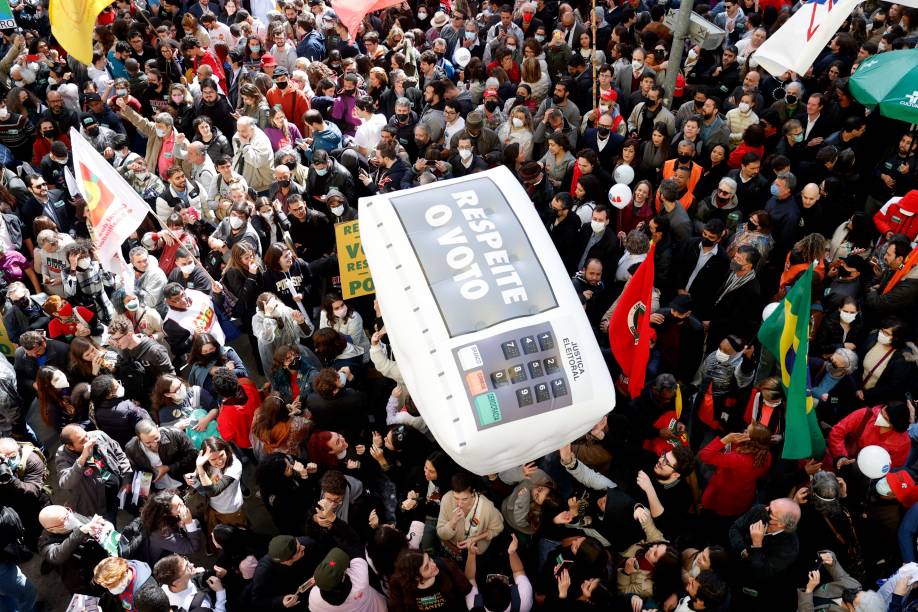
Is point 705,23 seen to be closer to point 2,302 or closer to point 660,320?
point 660,320

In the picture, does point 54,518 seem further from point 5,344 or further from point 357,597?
point 5,344

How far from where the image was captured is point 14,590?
566 centimetres

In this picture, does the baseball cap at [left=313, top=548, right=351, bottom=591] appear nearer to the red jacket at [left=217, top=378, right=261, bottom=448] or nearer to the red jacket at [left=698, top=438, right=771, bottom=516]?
the red jacket at [left=217, top=378, right=261, bottom=448]

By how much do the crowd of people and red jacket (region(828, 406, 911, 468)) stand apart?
0.02 metres

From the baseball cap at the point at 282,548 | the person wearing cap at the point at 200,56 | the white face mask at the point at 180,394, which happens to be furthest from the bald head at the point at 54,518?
the person wearing cap at the point at 200,56

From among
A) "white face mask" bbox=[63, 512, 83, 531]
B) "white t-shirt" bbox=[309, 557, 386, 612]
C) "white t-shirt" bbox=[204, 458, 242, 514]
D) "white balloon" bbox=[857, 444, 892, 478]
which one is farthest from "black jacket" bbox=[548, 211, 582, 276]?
"white face mask" bbox=[63, 512, 83, 531]

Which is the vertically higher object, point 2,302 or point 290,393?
point 2,302

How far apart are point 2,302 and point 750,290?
23.2 ft

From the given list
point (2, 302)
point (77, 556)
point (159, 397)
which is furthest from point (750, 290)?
point (2, 302)

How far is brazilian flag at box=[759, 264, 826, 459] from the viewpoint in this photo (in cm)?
518

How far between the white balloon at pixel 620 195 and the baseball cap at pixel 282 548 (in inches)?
184

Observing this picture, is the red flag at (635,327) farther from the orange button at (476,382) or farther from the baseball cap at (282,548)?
the baseball cap at (282,548)

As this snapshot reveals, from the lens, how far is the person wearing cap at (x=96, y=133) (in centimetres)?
943

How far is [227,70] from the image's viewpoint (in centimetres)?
1191
